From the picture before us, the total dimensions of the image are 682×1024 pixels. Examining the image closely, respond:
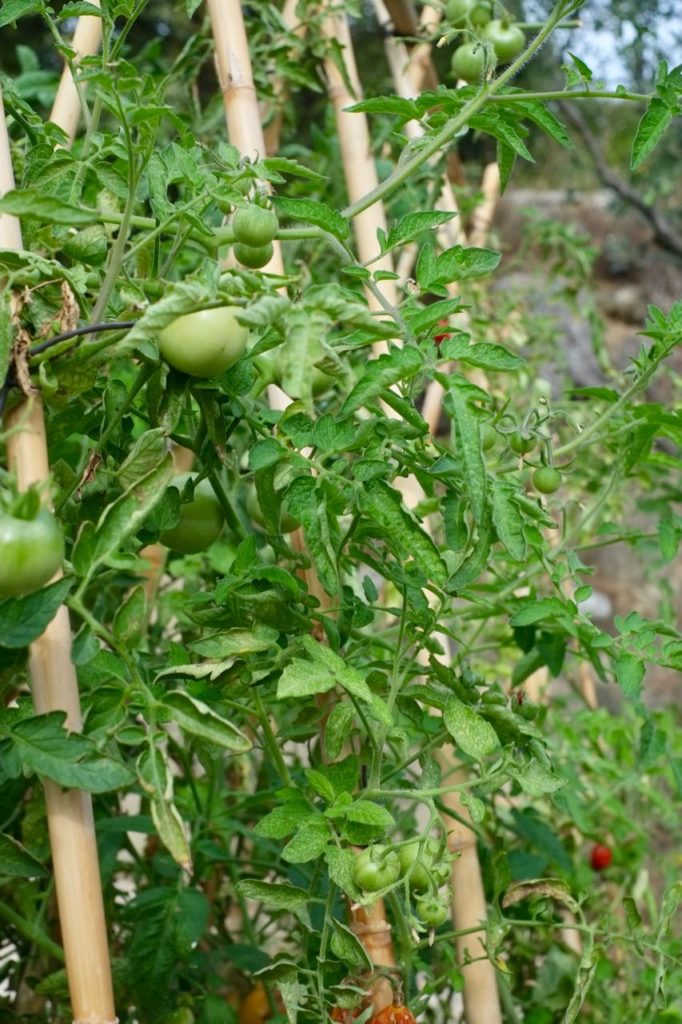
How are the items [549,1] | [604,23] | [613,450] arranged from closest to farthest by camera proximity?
[613,450], [549,1], [604,23]

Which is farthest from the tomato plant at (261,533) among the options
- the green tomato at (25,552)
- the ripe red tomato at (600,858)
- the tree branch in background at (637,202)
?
the tree branch in background at (637,202)

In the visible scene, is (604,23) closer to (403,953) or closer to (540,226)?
(540,226)

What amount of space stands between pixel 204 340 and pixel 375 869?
0.34 meters

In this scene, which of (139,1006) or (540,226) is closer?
(139,1006)

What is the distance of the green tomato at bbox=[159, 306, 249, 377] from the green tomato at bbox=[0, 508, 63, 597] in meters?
0.14

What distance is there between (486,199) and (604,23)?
3.44 meters

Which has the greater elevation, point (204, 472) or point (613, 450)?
point (204, 472)

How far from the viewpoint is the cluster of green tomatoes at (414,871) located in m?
0.70

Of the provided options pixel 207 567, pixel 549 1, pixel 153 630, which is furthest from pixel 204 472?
pixel 549 1

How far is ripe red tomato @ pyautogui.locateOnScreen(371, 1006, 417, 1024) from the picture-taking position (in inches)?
30.1

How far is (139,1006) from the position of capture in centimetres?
96

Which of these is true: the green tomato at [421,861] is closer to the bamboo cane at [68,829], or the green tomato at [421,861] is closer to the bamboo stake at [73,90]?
the bamboo cane at [68,829]

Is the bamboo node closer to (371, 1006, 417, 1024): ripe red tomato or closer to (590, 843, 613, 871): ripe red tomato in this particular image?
(371, 1006, 417, 1024): ripe red tomato

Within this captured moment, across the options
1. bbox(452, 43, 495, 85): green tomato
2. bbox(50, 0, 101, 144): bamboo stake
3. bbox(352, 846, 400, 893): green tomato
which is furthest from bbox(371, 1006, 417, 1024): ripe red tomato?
bbox(452, 43, 495, 85): green tomato
